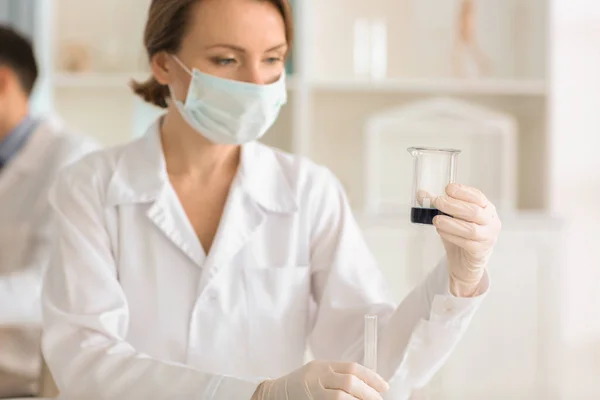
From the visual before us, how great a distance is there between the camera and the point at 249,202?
1.60 metres

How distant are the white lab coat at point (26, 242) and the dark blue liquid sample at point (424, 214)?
1.00 m

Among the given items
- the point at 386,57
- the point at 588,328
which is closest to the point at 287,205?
the point at 386,57

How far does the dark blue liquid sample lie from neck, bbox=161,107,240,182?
52 centimetres

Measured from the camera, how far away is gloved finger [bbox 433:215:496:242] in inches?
47.2

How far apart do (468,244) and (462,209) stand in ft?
0.20

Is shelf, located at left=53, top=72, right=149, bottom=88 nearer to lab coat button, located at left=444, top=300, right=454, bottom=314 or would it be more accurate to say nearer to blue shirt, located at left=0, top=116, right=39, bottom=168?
blue shirt, located at left=0, top=116, right=39, bottom=168

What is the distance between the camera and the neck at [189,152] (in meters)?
1.61

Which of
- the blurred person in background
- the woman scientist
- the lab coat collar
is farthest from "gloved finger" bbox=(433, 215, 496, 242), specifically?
the blurred person in background

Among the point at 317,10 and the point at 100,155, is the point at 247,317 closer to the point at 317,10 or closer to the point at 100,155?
the point at 100,155

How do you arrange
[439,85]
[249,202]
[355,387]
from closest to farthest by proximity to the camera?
1. [355,387]
2. [249,202]
3. [439,85]

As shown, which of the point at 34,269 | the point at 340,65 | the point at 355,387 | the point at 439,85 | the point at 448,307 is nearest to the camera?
the point at 355,387

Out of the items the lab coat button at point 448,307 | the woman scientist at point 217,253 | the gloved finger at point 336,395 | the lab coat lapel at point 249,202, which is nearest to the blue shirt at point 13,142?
the woman scientist at point 217,253

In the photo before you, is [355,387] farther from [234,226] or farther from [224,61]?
[224,61]

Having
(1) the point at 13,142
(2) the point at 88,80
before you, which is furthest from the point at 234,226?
(2) the point at 88,80
